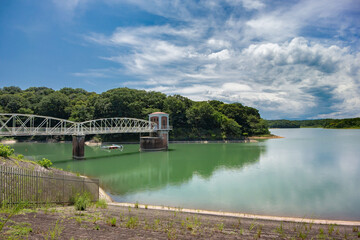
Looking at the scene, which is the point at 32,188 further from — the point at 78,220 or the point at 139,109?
the point at 139,109

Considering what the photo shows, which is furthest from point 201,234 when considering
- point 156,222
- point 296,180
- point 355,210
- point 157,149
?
point 157,149

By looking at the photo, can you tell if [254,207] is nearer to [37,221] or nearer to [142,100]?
[37,221]

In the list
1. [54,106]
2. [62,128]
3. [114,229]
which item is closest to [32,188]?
[114,229]

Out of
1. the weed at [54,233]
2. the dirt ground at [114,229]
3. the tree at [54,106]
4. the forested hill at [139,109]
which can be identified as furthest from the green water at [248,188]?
the tree at [54,106]

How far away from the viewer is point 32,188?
33.5 feet

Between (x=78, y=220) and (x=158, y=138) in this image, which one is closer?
(x=78, y=220)

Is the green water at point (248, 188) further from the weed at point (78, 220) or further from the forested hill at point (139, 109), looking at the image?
the forested hill at point (139, 109)

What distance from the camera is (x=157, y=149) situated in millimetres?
52156

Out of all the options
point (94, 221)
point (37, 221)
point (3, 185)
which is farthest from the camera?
point (3, 185)

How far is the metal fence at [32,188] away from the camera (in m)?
9.29

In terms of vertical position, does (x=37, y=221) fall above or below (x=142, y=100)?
below

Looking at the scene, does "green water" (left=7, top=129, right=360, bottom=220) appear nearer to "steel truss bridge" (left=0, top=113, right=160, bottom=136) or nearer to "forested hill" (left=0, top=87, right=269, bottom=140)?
"steel truss bridge" (left=0, top=113, right=160, bottom=136)

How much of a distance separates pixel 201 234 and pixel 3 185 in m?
7.55

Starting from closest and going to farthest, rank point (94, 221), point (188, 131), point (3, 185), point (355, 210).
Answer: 1. point (94, 221)
2. point (3, 185)
3. point (355, 210)
4. point (188, 131)
